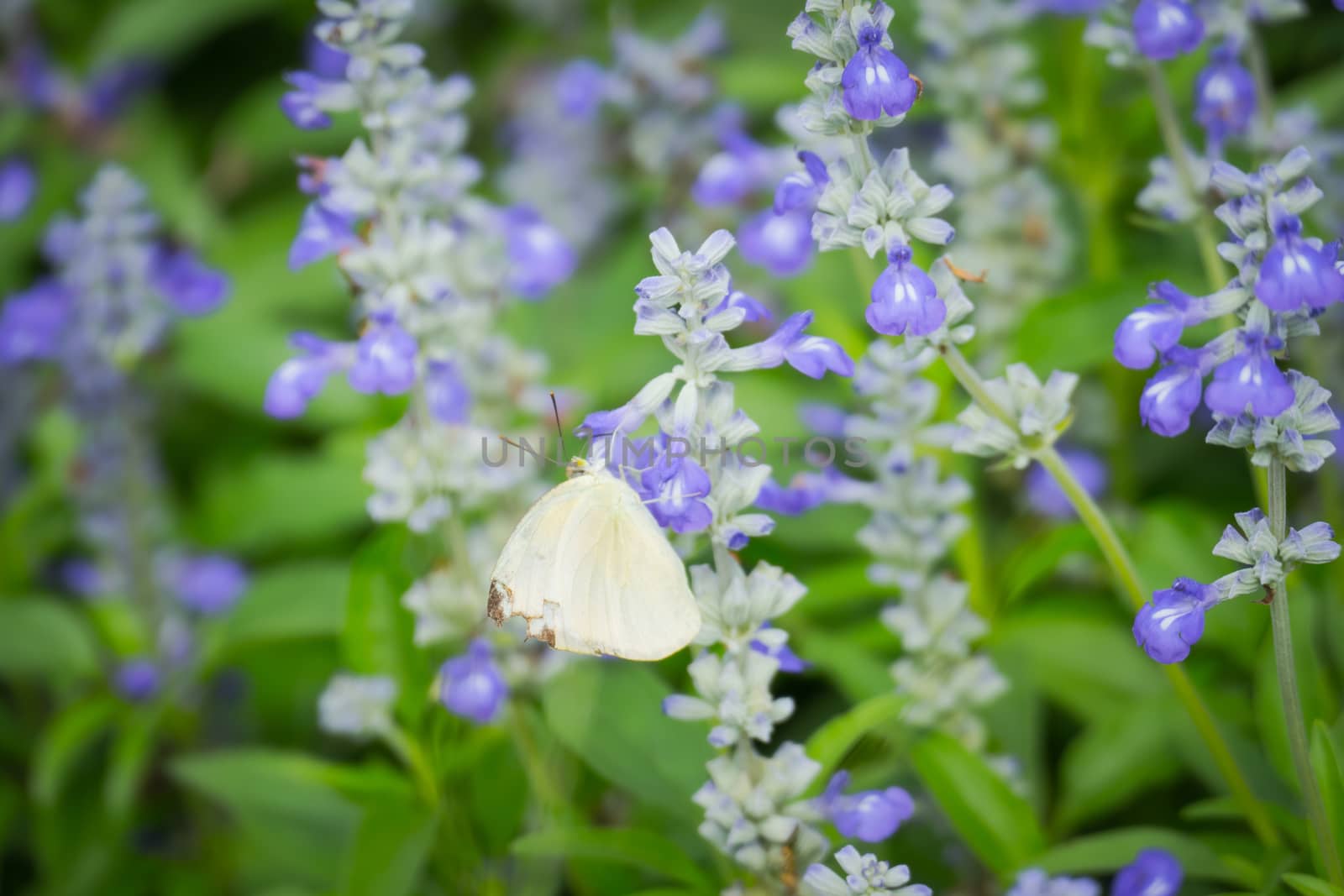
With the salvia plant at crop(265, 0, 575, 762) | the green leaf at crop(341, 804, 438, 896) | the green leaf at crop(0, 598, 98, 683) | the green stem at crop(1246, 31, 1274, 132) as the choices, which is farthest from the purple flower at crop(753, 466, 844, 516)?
the green leaf at crop(0, 598, 98, 683)

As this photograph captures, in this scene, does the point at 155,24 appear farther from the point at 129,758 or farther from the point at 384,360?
the point at 384,360

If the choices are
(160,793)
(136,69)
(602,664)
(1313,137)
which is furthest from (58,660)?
(1313,137)

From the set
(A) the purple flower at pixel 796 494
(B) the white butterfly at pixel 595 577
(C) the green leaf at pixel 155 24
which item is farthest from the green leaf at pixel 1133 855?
(C) the green leaf at pixel 155 24

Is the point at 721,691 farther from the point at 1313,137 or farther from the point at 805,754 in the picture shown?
the point at 1313,137

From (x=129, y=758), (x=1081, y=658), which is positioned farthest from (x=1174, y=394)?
(x=129, y=758)

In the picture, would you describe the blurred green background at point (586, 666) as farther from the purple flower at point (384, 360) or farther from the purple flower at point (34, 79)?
the purple flower at point (384, 360)

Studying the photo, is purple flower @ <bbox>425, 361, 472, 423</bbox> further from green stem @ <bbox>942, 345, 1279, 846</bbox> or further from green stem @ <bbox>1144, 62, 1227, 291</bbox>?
green stem @ <bbox>1144, 62, 1227, 291</bbox>
